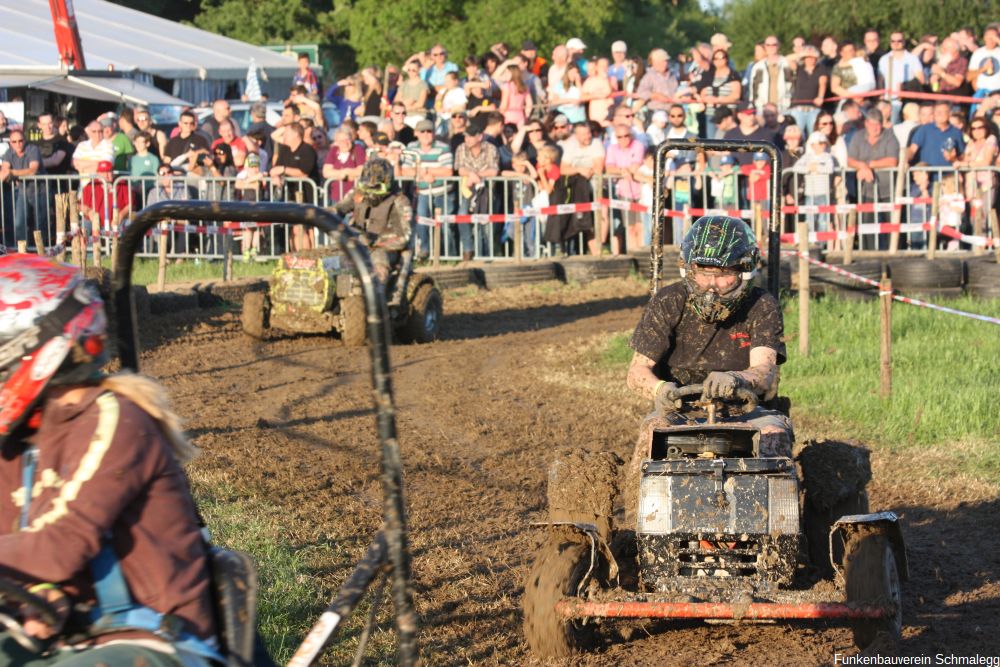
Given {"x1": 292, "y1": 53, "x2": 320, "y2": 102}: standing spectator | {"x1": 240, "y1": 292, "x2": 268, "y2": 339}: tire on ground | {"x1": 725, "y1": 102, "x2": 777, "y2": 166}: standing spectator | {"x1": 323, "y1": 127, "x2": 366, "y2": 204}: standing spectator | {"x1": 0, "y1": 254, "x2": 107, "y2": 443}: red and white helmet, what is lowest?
{"x1": 240, "y1": 292, "x2": 268, "y2": 339}: tire on ground

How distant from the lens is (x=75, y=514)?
301cm

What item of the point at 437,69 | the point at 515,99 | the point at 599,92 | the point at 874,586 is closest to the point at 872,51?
the point at 599,92

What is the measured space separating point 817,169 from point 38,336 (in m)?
15.2

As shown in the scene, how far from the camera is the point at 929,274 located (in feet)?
52.5

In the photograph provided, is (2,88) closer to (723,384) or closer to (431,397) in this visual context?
(431,397)

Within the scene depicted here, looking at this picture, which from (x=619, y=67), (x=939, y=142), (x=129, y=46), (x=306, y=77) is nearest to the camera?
(x=939, y=142)

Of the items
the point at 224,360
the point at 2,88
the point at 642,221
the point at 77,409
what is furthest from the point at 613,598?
the point at 2,88

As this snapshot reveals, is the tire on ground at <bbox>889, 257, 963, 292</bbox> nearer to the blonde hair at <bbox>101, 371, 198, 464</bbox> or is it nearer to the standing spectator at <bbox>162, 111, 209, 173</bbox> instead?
the standing spectator at <bbox>162, 111, 209, 173</bbox>

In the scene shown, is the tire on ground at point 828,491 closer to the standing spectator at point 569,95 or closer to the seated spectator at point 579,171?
the seated spectator at point 579,171

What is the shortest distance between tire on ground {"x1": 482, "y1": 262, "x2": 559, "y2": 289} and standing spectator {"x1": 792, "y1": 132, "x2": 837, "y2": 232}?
3.31m

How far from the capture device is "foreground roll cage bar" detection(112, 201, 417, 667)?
3.22 meters

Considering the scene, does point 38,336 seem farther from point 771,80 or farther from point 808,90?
point 771,80

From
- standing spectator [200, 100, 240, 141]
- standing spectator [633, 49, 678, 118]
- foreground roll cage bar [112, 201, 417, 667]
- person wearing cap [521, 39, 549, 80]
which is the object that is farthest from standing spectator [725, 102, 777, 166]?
foreground roll cage bar [112, 201, 417, 667]

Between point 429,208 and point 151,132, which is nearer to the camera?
point 429,208
